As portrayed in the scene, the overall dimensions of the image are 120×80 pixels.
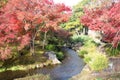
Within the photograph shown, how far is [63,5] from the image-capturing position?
23859 mm

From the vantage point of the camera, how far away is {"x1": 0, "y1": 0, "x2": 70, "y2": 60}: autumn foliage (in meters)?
19.6

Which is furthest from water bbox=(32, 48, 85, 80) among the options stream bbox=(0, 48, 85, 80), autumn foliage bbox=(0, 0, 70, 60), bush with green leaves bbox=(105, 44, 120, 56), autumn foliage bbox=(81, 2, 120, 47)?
autumn foliage bbox=(81, 2, 120, 47)

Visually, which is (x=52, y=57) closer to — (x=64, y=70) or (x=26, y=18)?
(x=64, y=70)

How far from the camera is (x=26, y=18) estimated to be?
21922mm

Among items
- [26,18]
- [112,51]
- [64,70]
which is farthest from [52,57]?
[112,51]

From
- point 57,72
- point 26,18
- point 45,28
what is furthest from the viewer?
point 45,28

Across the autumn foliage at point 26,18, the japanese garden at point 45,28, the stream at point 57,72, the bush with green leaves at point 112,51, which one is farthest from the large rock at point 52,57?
the bush with green leaves at point 112,51

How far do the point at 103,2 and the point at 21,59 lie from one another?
29.2ft

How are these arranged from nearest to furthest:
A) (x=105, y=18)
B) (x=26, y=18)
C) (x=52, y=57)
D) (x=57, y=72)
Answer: (x=105, y=18) → (x=57, y=72) → (x=26, y=18) → (x=52, y=57)

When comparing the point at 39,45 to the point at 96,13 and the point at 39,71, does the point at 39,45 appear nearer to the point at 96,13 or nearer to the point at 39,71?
the point at 39,71

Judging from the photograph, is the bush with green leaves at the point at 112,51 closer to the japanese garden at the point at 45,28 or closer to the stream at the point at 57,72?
the japanese garden at the point at 45,28

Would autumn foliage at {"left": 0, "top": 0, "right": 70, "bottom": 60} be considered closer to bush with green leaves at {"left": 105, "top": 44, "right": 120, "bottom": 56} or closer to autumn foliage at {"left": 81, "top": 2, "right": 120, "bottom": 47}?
autumn foliage at {"left": 81, "top": 2, "right": 120, "bottom": 47}

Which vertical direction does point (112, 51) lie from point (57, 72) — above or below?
above

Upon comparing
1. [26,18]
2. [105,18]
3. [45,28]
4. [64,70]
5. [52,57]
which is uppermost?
[26,18]
